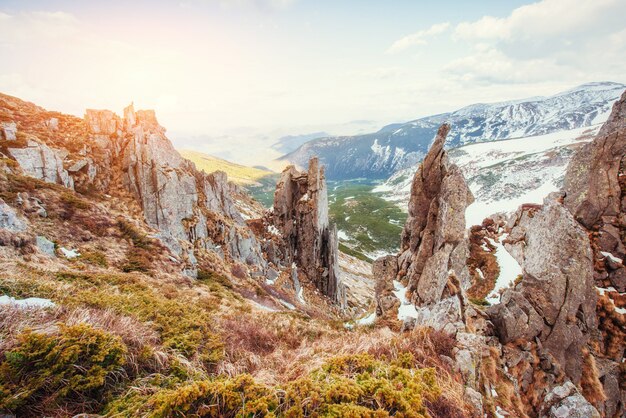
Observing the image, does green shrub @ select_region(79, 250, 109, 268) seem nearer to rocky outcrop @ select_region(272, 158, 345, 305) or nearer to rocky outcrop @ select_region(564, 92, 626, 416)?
rocky outcrop @ select_region(272, 158, 345, 305)

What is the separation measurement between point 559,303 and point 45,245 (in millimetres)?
30991

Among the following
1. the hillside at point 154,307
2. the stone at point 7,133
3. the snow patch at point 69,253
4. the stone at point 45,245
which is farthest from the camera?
the stone at point 7,133

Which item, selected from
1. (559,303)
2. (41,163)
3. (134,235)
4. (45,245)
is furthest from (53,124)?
(559,303)

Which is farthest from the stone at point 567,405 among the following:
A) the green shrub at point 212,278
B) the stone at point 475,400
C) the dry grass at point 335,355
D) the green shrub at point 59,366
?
the green shrub at point 212,278

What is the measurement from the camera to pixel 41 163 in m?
29.0

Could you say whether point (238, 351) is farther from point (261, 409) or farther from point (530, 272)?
point (530, 272)

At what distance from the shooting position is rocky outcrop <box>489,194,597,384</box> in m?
14.7

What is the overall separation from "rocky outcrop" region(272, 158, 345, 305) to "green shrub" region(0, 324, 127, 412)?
4139 cm

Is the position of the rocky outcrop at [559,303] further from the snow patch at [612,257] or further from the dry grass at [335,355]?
the dry grass at [335,355]

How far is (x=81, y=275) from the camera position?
14.9 metres

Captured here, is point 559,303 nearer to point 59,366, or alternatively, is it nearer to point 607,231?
point 607,231

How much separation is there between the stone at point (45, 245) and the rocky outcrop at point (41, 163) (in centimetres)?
1429

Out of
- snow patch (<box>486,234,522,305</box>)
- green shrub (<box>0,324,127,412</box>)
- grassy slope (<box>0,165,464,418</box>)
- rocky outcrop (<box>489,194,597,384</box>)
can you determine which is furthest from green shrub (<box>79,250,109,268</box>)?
snow patch (<box>486,234,522,305</box>)

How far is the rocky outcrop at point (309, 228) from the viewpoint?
155ft
